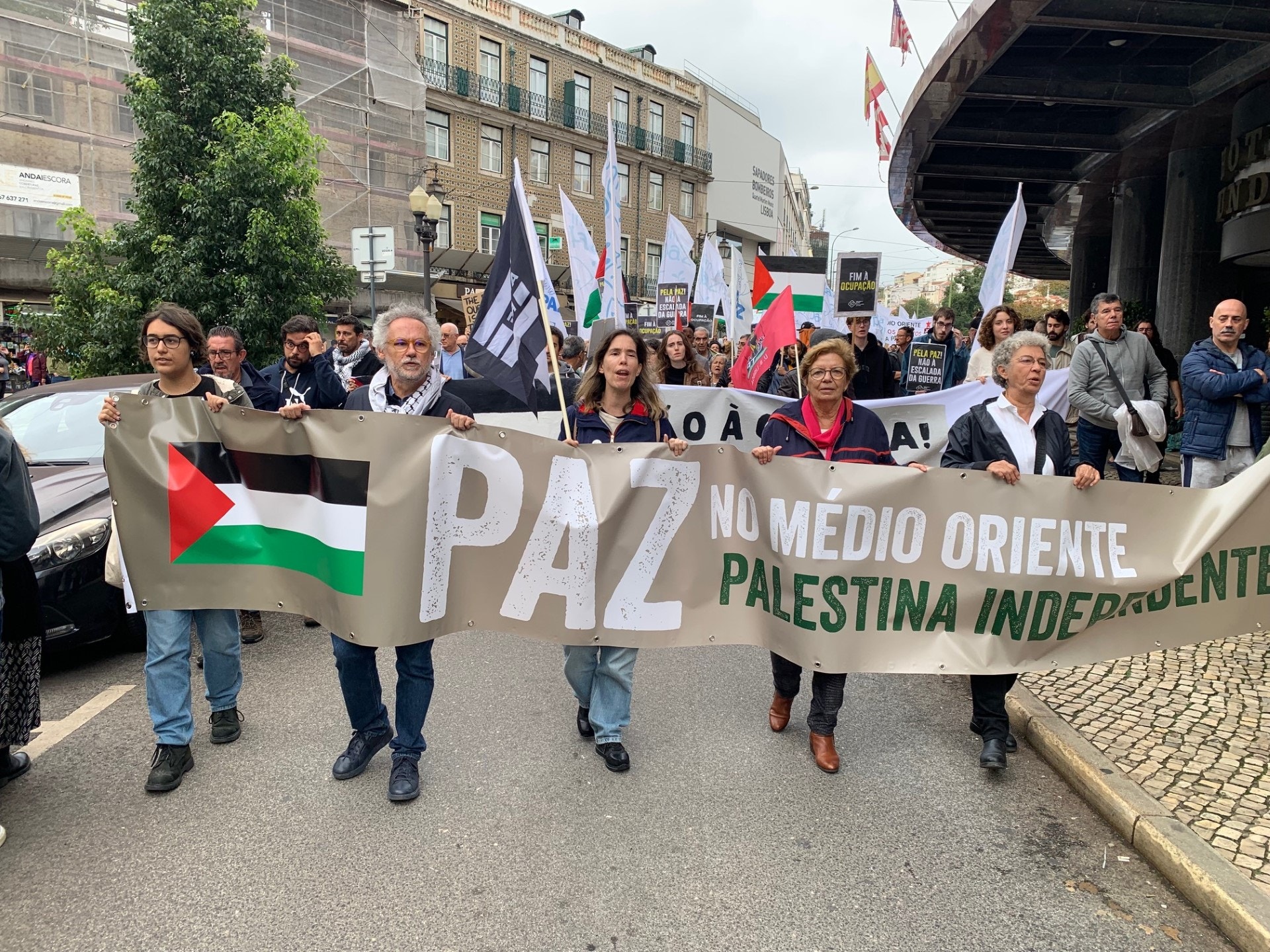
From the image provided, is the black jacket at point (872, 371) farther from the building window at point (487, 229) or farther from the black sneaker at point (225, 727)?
the building window at point (487, 229)

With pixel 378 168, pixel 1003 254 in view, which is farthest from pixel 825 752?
pixel 378 168

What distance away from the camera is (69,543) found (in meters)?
4.63

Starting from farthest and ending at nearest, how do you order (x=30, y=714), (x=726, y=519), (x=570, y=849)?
(x=726, y=519)
(x=30, y=714)
(x=570, y=849)

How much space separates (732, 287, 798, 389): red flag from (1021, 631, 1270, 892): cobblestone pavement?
385 cm

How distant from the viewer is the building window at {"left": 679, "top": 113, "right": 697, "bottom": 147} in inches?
1864

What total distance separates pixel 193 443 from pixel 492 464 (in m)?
1.29

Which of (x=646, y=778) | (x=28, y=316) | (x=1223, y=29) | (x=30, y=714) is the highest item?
(x=1223, y=29)

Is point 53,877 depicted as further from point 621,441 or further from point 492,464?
point 621,441

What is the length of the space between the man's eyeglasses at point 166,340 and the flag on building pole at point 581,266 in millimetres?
6731

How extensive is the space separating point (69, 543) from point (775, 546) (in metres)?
3.60

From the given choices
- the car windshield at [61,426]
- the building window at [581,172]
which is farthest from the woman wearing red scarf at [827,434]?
the building window at [581,172]

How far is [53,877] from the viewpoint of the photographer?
3.01 metres

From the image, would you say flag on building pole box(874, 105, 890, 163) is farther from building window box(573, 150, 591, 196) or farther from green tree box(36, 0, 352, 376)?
building window box(573, 150, 591, 196)

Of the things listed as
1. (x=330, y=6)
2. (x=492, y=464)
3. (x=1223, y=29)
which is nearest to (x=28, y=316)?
(x=492, y=464)
